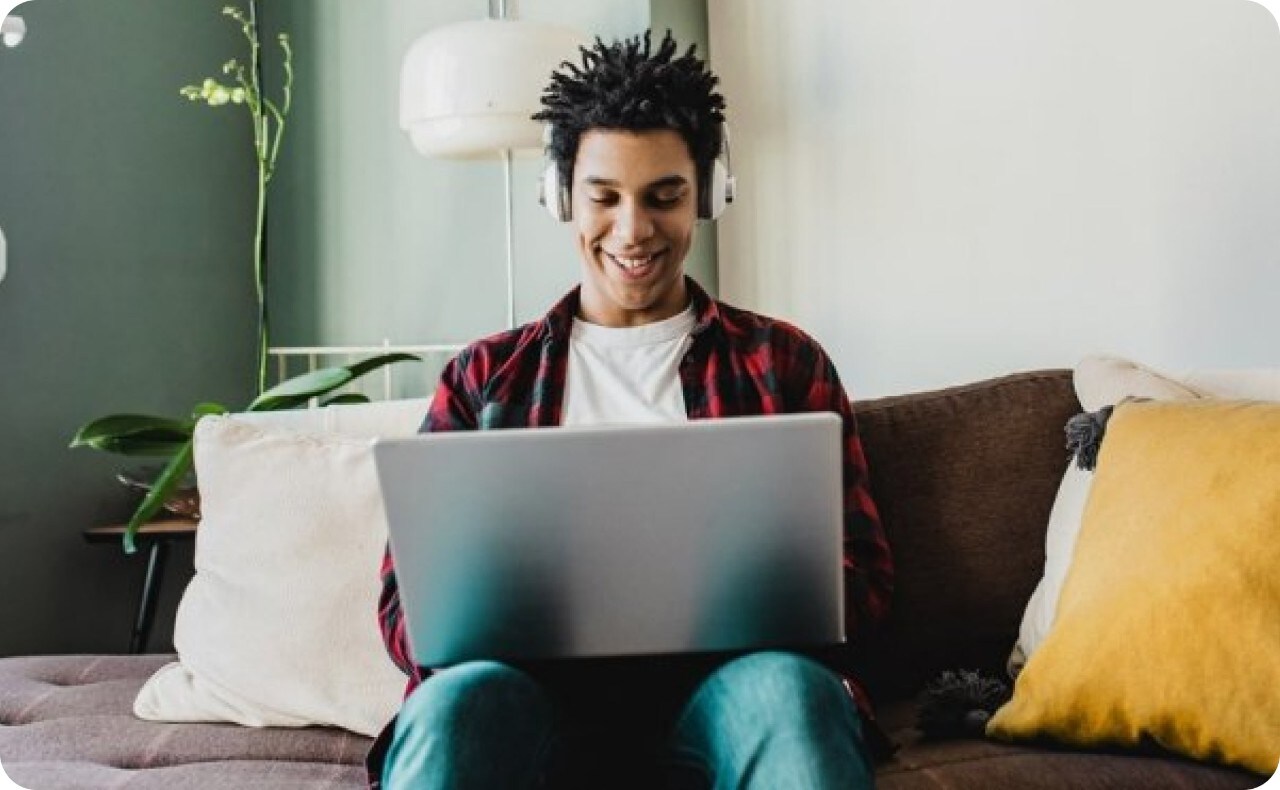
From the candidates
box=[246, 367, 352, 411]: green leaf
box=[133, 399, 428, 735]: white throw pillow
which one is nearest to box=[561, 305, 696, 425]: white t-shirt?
box=[133, 399, 428, 735]: white throw pillow

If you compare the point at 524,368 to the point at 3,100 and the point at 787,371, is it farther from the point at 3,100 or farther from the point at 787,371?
the point at 3,100

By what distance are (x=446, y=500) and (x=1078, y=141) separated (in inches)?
55.5

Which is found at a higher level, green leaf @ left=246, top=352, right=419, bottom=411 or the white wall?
the white wall

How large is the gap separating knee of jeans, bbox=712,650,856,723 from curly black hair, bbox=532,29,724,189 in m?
0.64

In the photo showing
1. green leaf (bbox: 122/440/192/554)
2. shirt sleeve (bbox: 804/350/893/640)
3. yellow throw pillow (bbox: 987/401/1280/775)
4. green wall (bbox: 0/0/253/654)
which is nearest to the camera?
Answer: yellow throw pillow (bbox: 987/401/1280/775)

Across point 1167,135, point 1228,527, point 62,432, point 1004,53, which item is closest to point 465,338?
point 62,432

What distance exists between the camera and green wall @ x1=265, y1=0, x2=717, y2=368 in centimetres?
323

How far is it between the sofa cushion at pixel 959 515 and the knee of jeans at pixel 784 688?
1.68 feet

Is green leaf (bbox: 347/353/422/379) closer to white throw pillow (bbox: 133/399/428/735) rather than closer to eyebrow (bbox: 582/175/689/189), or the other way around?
white throw pillow (bbox: 133/399/428/735)

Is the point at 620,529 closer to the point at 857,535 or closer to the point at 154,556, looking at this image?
the point at 857,535

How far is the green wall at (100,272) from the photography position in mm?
3031

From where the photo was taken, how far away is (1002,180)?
230 centimetres

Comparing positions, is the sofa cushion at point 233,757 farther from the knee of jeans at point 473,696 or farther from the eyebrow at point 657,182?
the eyebrow at point 657,182

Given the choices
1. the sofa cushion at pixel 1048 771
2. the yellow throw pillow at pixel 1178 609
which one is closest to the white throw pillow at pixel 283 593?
the sofa cushion at pixel 1048 771
